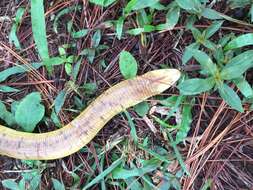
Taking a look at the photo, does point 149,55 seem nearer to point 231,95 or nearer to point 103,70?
point 103,70

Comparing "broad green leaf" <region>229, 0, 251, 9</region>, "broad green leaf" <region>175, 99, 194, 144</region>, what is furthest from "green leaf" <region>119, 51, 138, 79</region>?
"broad green leaf" <region>229, 0, 251, 9</region>

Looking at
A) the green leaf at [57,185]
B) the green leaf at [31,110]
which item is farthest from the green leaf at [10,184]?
the green leaf at [31,110]

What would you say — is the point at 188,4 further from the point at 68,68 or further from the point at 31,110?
the point at 31,110

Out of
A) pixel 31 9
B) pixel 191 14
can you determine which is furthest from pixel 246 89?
pixel 31 9

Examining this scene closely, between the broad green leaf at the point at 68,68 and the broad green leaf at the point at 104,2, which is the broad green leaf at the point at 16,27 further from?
the broad green leaf at the point at 104,2

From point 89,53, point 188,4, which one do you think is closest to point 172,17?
point 188,4
